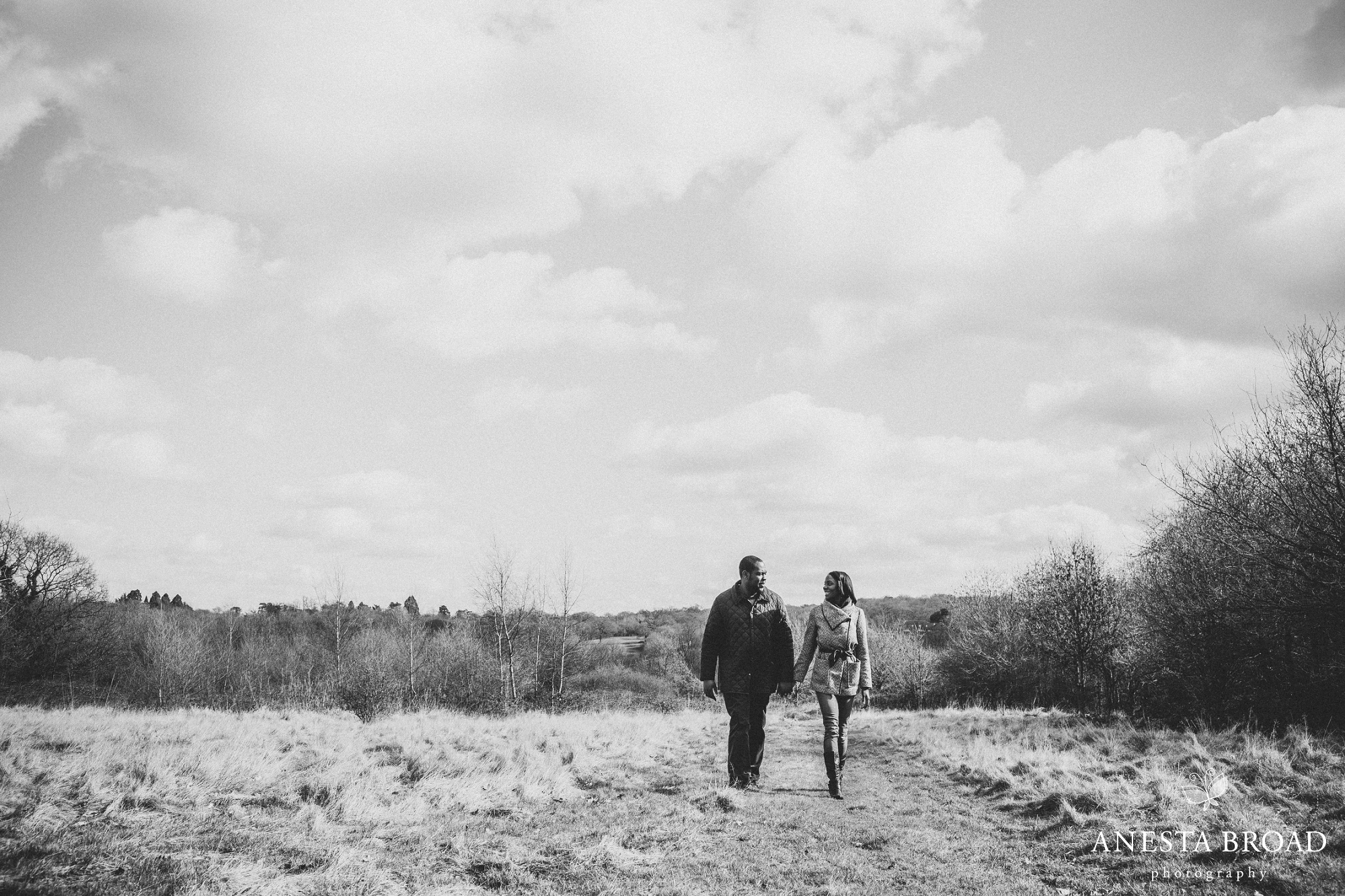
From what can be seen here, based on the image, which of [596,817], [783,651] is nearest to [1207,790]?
[783,651]

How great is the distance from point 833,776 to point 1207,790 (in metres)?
3.39

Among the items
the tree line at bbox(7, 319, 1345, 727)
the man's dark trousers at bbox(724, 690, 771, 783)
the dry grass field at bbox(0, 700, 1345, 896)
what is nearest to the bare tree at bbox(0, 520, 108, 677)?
the tree line at bbox(7, 319, 1345, 727)

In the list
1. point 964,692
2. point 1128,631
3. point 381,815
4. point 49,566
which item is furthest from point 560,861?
point 49,566

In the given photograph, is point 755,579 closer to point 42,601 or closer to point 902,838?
point 902,838

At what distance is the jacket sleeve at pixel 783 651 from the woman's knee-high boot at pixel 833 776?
920 mm

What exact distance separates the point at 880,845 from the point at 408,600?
101 meters

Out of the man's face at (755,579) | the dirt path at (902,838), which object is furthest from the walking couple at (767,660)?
the dirt path at (902,838)

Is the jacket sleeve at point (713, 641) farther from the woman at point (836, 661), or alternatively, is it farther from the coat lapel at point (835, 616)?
the coat lapel at point (835, 616)

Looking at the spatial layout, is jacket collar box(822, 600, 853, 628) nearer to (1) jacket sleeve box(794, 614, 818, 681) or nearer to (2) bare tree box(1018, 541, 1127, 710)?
(1) jacket sleeve box(794, 614, 818, 681)

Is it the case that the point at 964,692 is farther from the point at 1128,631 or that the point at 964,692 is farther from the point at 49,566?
the point at 49,566

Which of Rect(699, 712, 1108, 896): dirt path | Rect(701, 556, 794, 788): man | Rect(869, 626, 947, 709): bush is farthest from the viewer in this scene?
Rect(869, 626, 947, 709): bush

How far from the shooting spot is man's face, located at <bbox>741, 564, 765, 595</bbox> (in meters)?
7.30

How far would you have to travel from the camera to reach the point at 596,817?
20.7 ft

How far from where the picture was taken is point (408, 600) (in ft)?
320
